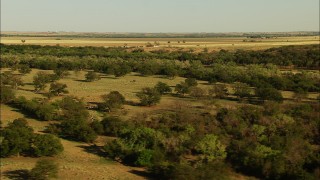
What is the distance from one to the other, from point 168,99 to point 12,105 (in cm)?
1614

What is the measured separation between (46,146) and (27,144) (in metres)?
1.35

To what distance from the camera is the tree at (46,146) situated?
25578mm

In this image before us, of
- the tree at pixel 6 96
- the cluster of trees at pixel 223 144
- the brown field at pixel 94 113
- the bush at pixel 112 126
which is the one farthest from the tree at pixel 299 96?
the tree at pixel 6 96

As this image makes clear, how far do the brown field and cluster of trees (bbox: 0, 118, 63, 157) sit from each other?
0.46 meters

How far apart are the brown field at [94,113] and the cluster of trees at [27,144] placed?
0.46 metres

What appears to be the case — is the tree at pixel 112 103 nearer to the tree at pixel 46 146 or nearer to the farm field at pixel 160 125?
the farm field at pixel 160 125

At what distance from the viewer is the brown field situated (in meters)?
23.6

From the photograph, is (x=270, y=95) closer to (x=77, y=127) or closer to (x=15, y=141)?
(x=77, y=127)

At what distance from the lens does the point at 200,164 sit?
77.4ft

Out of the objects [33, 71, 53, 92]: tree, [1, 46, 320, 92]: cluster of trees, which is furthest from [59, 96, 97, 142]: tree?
[1, 46, 320, 92]: cluster of trees

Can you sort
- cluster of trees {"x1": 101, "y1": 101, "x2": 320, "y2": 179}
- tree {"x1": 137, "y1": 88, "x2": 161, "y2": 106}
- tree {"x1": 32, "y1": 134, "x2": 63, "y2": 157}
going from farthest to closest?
tree {"x1": 137, "y1": 88, "x2": 161, "y2": 106}, tree {"x1": 32, "y1": 134, "x2": 63, "y2": 157}, cluster of trees {"x1": 101, "y1": 101, "x2": 320, "y2": 179}

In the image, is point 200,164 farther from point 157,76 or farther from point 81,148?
point 157,76

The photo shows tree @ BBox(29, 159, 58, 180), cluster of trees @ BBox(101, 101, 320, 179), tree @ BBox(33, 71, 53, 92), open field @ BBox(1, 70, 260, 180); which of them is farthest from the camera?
tree @ BBox(33, 71, 53, 92)

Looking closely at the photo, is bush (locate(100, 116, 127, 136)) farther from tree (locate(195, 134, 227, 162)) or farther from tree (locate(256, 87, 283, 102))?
tree (locate(256, 87, 283, 102))
